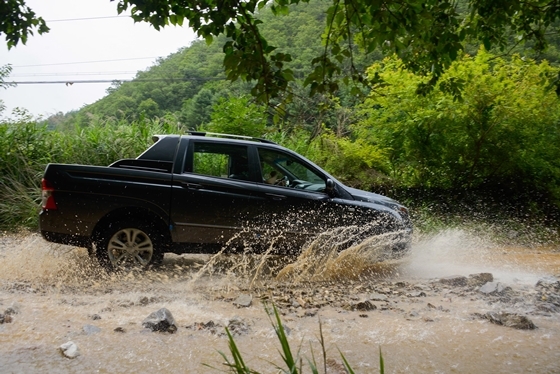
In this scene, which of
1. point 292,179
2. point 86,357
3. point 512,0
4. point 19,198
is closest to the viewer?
point 86,357

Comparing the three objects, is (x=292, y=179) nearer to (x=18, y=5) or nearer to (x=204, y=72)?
(x=18, y=5)

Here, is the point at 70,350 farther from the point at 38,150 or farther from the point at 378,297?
the point at 38,150

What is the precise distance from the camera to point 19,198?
10789mm

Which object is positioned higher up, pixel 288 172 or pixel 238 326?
pixel 288 172

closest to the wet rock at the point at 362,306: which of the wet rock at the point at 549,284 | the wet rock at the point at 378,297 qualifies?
the wet rock at the point at 378,297

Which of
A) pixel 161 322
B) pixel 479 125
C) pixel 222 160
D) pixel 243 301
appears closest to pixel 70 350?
pixel 161 322

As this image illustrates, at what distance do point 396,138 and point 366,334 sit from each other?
26.2 feet

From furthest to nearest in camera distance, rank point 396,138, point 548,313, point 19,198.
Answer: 1. point 396,138
2. point 19,198
3. point 548,313

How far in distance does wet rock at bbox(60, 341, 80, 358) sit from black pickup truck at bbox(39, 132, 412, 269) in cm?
205

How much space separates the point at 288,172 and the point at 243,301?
200 centimetres

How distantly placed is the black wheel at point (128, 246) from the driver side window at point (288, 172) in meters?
1.59

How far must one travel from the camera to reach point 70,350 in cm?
404

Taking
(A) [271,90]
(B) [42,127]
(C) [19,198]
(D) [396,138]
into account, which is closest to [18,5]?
(A) [271,90]

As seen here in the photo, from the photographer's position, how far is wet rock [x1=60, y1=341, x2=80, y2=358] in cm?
399
